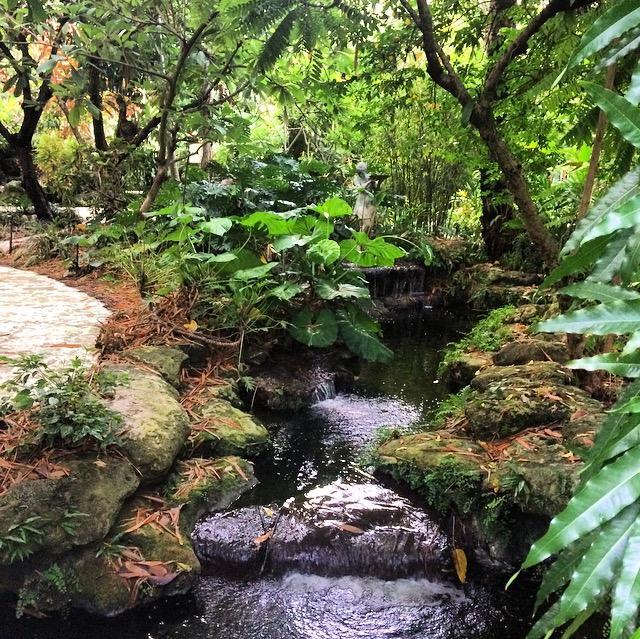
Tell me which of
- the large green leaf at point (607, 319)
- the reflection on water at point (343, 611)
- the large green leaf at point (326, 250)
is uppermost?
the large green leaf at point (326, 250)

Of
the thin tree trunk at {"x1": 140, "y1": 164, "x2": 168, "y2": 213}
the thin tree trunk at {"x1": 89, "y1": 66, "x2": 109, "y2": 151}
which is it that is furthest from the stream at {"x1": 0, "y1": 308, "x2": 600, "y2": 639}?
the thin tree trunk at {"x1": 89, "y1": 66, "x2": 109, "y2": 151}

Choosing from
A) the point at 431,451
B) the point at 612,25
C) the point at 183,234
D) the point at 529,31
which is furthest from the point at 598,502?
the point at 183,234

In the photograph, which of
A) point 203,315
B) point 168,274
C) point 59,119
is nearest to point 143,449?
point 203,315

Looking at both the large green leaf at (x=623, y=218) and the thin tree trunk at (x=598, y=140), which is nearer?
the large green leaf at (x=623, y=218)

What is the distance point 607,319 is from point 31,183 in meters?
7.11

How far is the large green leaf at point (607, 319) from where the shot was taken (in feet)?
2.96

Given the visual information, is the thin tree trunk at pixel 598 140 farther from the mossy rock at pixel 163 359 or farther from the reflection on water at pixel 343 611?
the mossy rock at pixel 163 359

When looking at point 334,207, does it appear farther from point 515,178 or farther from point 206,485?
point 206,485

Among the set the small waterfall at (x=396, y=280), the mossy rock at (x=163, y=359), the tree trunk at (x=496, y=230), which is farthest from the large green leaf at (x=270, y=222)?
the tree trunk at (x=496, y=230)

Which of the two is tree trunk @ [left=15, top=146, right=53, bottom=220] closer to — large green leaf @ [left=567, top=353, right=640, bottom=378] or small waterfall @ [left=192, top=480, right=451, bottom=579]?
small waterfall @ [left=192, top=480, right=451, bottom=579]

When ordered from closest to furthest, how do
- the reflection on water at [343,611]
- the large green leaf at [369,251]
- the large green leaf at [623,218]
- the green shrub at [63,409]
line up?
the large green leaf at [623,218] → the reflection on water at [343,611] → the green shrub at [63,409] → the large green leaf at [369,251]

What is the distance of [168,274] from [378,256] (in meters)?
1.80

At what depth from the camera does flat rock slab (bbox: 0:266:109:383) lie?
315cm

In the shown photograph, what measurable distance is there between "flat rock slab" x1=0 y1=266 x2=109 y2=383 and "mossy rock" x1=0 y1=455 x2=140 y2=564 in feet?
2.83
